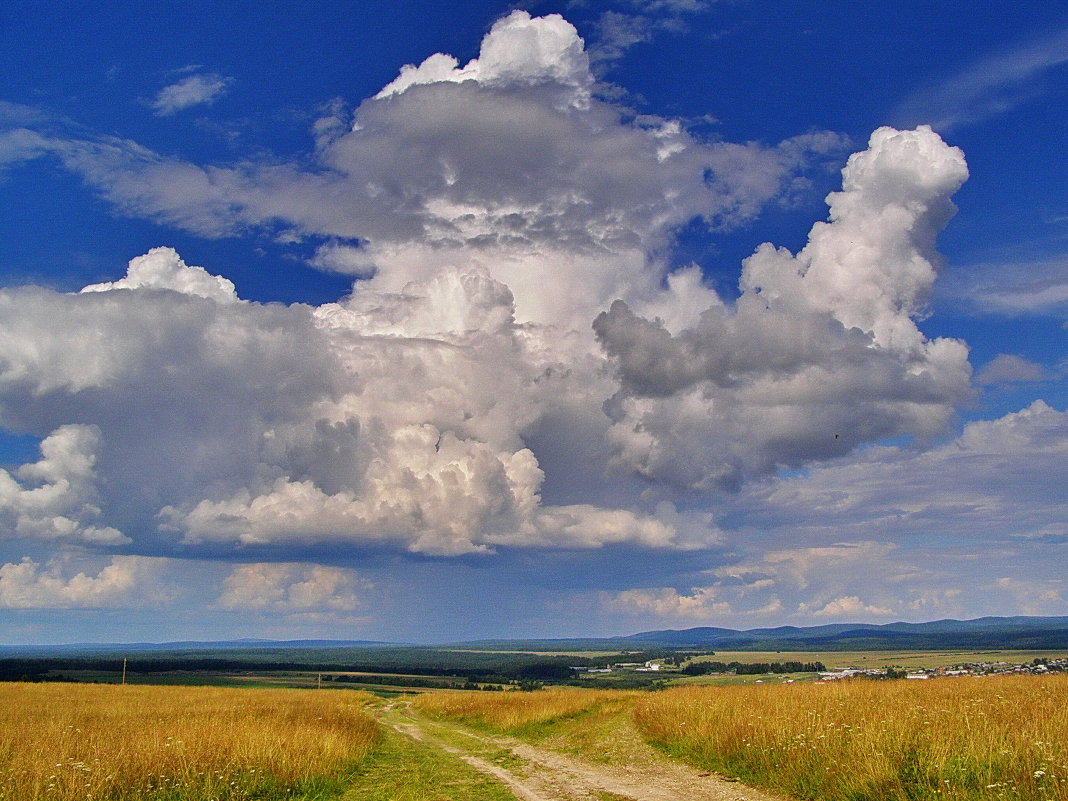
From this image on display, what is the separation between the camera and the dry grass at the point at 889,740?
1304 centimetres

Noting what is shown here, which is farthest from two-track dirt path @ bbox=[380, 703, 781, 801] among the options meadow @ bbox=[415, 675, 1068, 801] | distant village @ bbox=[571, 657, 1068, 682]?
distant village @ bbox=[571, 657, 1068, 682]

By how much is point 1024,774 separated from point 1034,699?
8820 mm

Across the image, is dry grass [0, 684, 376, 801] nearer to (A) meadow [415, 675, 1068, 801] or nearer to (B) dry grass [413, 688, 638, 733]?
(A) meadow [415, 675, 1068, 801]


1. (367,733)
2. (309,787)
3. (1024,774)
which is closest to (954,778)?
(1024,774)

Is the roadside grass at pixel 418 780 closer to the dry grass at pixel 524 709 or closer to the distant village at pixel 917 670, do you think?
the dry grass at pixel 524 709

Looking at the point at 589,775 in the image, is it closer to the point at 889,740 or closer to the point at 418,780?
the point at 418,780

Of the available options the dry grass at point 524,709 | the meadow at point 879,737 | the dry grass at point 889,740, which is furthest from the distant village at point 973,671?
the dry grass at point 889,740

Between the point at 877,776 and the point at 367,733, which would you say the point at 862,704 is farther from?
the point at 367,733

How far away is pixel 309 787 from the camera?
18156mm

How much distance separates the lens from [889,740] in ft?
50.4

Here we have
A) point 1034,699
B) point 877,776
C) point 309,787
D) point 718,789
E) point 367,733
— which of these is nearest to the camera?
point 877,776

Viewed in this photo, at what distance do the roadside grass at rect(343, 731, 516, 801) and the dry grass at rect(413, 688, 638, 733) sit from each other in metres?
7.32

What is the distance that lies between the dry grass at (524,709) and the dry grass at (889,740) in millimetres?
8648

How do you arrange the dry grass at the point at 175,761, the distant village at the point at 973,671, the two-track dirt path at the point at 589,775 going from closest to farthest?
the dry grass at the point at 175,761 → the two-track dirt path at the point at 589,775 → the distant village at the point at 973,671
